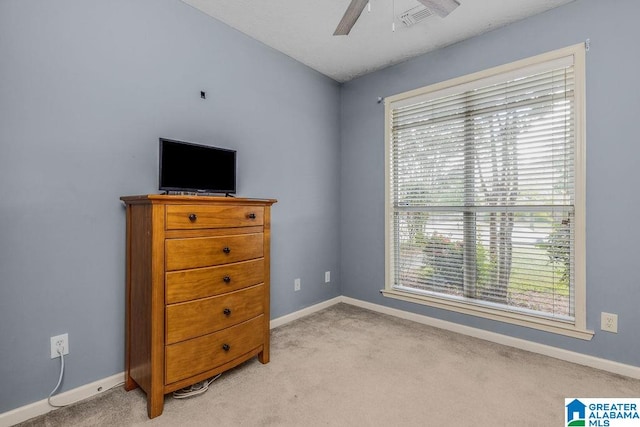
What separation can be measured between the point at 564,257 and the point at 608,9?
5.50 feet

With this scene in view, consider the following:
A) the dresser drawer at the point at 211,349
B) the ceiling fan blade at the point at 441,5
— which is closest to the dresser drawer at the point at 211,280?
the dresser drawer at the point at 211,349

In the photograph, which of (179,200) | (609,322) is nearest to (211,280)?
(179,200)

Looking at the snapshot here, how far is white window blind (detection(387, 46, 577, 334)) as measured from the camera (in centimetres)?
222

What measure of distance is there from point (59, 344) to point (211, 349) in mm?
778

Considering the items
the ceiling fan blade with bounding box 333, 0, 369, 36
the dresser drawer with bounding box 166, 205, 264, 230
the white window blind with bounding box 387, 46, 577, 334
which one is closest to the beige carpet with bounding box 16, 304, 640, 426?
the white window blind with bounding box 387, 46, 577, 334

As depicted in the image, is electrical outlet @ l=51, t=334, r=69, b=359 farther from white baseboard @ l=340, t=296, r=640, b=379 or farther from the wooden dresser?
white baseboard @ l=340, t=296, r=640, b=379

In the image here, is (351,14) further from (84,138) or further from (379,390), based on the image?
(379,390)

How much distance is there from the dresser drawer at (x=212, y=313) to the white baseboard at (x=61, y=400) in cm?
61

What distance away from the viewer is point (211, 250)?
5.74 feet

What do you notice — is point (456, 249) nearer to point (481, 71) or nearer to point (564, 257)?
point (564, 257)

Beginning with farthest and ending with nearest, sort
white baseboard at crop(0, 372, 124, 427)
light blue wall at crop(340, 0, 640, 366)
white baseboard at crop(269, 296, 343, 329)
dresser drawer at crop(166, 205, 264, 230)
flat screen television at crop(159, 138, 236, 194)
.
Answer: white baseboard at crop(269, 296, 343, 329) < light blue wall at crop(340, 0, 640, 366) < flat screen television at crop(159, 138, 236, 194) < dresser drawer at crop(166, 205, 264, 230) < white baseboard at crop(0, 372, 124, 427)

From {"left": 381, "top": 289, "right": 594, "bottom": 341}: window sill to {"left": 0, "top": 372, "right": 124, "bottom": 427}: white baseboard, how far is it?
234 cm

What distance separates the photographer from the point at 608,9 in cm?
202

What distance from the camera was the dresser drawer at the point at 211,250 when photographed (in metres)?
1.60
